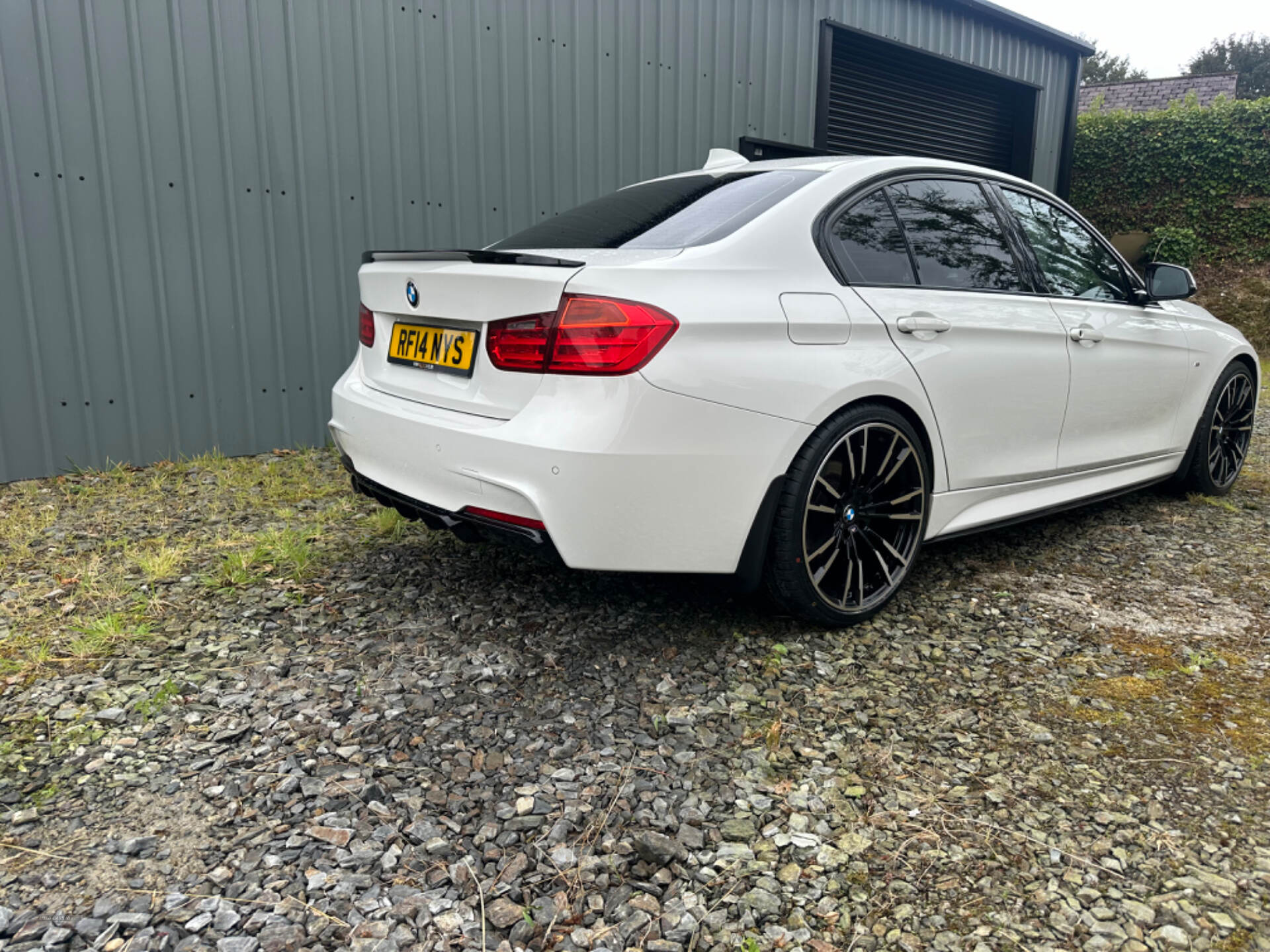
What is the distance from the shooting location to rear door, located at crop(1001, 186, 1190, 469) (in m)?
3.62

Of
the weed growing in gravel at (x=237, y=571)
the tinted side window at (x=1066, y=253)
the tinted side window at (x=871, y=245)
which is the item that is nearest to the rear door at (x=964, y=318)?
the tinted side window at (x=871, y=245)

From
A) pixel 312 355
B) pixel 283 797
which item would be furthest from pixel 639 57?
pixel 283 797

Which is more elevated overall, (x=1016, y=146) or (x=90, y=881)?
(x=1016, y=146)

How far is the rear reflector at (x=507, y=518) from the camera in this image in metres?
2.42

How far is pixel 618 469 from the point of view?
235cm

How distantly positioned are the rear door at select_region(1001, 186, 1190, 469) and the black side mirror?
3.3 inches

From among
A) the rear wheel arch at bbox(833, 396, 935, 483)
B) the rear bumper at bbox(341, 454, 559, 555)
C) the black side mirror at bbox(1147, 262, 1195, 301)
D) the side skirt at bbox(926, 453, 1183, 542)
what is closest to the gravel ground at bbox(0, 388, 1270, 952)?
the side skirt at bbox(926, 453, 1183, 542)

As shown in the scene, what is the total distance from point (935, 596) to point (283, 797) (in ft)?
7.59

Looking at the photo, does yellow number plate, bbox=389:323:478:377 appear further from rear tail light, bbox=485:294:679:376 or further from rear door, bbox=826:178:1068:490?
rear door, bbox=826:178:1068:490

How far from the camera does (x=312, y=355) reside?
18.2 ft

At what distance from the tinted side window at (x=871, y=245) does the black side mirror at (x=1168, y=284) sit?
5.70 ft

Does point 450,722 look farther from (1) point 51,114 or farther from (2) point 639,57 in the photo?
(2) point 639,57

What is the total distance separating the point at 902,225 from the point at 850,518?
1064 mm

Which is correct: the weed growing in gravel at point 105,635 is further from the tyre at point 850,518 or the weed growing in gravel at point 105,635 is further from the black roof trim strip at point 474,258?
the tyre at point 850,518
